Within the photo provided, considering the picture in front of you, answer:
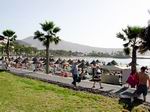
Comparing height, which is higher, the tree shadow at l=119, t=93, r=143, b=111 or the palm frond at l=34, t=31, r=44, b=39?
the palm frond at l=34, t=31, r=44, b=39

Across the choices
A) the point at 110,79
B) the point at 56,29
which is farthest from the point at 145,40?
the point at 56,29

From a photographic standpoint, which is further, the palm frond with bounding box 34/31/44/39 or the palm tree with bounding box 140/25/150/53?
the palm frond with bounding box 34/31/44/39

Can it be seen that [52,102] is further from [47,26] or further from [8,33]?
[8,33]

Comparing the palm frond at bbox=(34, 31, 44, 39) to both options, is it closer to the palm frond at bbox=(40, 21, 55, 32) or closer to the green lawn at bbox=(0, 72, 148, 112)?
the palm frond at bbox=(40, 21, 55, 32)

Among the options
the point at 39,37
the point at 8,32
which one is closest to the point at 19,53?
the point at 8,32

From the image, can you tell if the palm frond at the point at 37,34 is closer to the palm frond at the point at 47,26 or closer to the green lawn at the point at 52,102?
the palm frond at the point at 47,26

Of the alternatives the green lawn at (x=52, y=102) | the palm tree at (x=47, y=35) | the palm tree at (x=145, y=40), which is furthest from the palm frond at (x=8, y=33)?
the green lawn at (x=52, y=102)

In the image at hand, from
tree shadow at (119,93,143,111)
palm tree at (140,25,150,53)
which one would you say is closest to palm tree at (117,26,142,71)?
palm tree at (140,25,150,53)

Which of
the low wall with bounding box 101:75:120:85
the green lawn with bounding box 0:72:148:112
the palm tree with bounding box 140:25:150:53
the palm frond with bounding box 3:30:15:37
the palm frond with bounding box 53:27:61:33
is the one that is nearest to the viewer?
the green lawn with bounding box 0:72:148:112

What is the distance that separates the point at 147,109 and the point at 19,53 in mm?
172790

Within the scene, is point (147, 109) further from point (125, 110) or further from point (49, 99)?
point (49, 99)

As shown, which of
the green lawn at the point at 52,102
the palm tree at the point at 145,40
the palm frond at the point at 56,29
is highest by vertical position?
the palm frond at the point at 56,29

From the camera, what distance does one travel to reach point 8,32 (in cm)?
6669

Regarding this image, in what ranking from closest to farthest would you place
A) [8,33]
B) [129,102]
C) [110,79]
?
[129,102] → [110,79] → [8,33]
